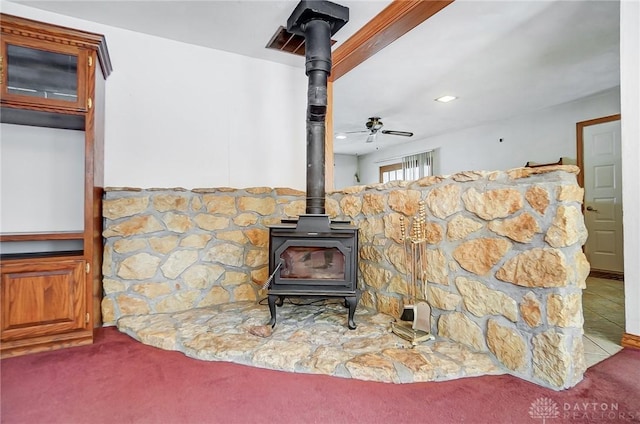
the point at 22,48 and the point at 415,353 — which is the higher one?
the point at 22,48

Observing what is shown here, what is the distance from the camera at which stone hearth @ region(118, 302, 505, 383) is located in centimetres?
160

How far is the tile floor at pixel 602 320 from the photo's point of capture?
1875 mm

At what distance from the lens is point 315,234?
2.09 m

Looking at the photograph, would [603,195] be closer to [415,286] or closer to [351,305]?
[415,286]

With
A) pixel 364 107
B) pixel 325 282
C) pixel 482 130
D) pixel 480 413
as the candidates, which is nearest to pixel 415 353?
pixel 480 413

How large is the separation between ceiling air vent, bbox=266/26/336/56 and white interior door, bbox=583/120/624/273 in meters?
3.96

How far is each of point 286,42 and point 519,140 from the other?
4354mm

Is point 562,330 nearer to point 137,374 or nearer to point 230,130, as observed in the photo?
point 137,374

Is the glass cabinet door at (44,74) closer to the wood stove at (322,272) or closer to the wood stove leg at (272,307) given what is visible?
the wood stove at (322,272)

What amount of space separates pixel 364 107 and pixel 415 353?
3.75m

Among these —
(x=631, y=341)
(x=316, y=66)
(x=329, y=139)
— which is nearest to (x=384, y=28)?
(x=316, y=66)

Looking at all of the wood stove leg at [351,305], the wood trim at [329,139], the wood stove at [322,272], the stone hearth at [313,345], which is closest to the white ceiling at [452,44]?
the wood trim at [329,139]

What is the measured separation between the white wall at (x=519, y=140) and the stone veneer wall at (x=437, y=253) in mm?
3941

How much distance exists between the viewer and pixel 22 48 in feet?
6.17
